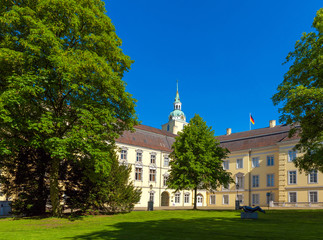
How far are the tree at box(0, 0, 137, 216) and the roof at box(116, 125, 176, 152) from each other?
31448mm

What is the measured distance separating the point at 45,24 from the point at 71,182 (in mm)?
12473

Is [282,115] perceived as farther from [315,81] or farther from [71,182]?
[71,182]

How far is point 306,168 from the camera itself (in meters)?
27.2

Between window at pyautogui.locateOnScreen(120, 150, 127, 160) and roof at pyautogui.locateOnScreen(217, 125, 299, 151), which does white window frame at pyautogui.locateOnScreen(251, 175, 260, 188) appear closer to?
roof at pyautogui.locateOnScreen(217, 125, 299, 151)

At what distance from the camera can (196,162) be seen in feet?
123

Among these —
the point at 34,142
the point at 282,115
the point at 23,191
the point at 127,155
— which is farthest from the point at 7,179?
the point at 127,155

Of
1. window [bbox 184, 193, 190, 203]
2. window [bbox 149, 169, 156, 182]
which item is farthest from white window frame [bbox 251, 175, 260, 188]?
window [bbox 149, 169, 156, 182]

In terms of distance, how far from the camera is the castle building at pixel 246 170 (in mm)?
51281

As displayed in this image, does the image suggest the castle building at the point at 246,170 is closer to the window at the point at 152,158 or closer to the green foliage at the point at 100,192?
the window at the point at 152,158

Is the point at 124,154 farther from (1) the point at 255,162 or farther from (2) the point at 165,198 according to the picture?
(1) the point at 255,162

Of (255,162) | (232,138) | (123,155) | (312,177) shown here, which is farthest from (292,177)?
(123,155)

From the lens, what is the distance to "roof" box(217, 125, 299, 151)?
56312 mm

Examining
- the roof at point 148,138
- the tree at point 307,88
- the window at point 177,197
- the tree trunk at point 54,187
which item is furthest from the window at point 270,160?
the tree trunk at point 54,187

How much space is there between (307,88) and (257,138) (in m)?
39.4
